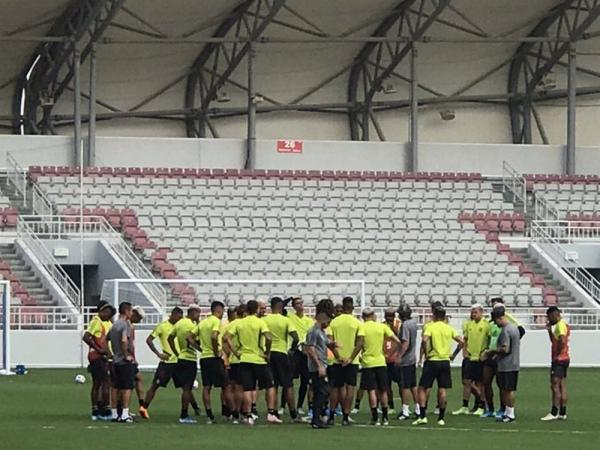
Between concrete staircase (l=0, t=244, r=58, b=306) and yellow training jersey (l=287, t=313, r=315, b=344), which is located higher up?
concrete staircase (l=0, t=244, r=58, b=306)

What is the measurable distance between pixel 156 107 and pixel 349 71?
607 cm

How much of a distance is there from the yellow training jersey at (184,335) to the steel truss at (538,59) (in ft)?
92.0

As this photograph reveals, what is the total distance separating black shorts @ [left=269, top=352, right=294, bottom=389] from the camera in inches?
957

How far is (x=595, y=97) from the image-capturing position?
5631cm

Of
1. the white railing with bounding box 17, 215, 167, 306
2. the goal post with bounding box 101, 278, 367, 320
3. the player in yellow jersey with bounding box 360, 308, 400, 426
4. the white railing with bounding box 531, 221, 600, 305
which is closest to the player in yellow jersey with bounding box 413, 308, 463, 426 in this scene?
the player in yellow jersey with bounding box 360, 308, 400, 426

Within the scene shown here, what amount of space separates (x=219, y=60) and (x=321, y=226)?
7194 millimetres

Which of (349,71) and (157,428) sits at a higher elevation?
(349,71)

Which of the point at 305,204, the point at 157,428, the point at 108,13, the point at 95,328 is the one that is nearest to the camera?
the point at 157,428

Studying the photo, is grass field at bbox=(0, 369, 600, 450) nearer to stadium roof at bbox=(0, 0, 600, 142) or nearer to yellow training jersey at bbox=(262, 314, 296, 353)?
yellow training jersey at bbox=(262, 314, 296, 353)

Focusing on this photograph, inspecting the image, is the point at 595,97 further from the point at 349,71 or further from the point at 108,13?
the point at 108,13

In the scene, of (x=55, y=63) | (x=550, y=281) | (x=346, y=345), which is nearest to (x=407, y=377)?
(x=346, y=345)

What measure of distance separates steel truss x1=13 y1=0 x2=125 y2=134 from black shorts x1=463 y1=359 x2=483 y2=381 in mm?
21467

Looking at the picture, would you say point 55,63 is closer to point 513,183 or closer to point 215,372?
point 513,183

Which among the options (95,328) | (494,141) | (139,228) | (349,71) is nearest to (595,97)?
(494,141)
